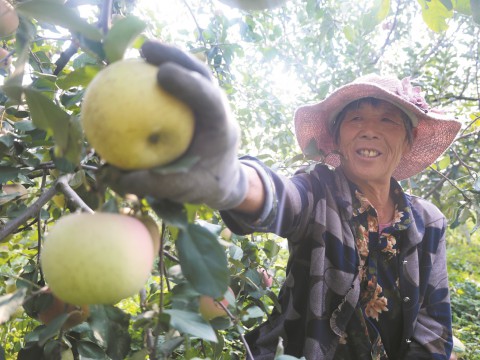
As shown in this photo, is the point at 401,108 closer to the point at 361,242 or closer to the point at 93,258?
the point at 361,242

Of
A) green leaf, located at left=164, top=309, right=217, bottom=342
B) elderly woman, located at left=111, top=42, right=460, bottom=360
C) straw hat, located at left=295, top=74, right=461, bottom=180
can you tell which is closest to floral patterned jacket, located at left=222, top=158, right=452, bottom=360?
elderly woman, located at left=111, top=42, right=460, bottom=360

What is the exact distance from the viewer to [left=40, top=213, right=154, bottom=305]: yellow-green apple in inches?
20.6

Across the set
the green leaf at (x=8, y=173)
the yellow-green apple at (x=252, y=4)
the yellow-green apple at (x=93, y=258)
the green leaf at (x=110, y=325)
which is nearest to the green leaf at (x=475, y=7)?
the yellow-green apple at (x=252, y=4)

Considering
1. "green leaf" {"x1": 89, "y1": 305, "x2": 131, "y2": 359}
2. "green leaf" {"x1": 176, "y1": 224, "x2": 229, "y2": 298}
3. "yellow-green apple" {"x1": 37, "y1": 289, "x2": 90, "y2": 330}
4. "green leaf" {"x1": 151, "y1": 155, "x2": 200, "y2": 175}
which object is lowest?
"yellow-green apple" {"x1": 37, "y1": 289, "x2": 90, "y2": 330}

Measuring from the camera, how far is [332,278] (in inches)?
51.5

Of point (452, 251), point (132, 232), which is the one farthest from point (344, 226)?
point (452, 251)

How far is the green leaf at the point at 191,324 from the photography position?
2.15 ft

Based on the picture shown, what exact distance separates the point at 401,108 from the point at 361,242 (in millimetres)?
475

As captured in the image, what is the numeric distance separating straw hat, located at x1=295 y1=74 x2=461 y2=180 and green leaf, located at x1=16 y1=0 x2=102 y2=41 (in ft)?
3.11

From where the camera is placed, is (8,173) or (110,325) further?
(8,173)

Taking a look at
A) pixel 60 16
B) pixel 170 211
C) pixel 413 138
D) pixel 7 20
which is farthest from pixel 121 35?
pixel 413 138

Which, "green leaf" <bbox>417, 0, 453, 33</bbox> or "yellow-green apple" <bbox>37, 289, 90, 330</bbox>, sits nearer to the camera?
"yellow-green apple" <bbox>37, 289, 90, 330</bbox>

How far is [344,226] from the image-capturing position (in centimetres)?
135

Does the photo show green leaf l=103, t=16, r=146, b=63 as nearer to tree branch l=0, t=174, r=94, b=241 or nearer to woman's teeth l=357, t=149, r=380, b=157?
tree branch l=0, t=174, r=94, b=241
